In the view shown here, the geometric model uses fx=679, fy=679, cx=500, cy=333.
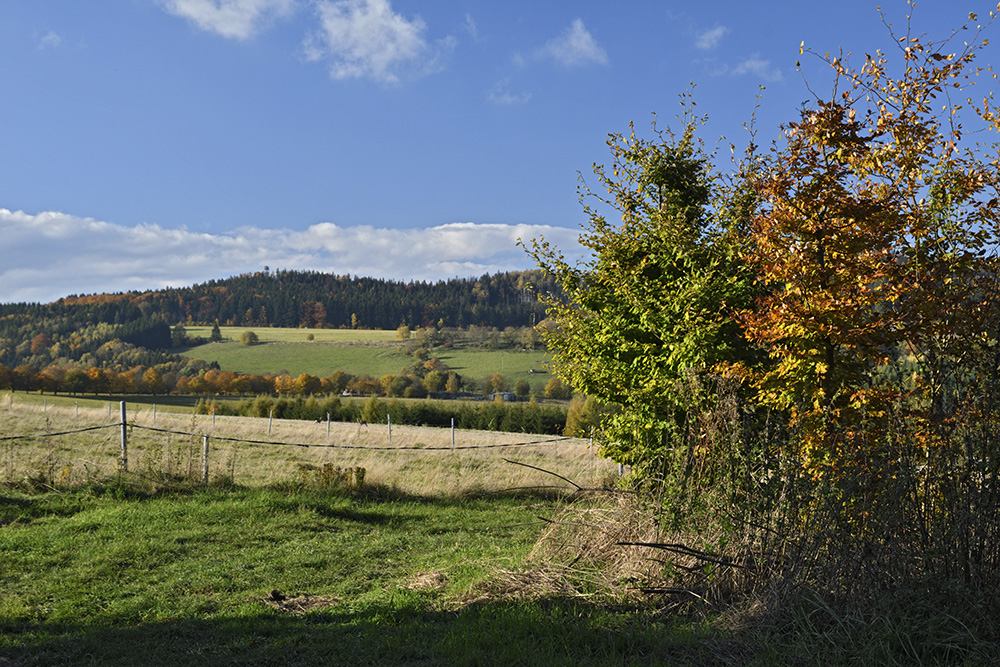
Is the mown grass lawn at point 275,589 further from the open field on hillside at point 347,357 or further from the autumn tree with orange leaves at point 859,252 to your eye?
the open field on hillside at point 347,357

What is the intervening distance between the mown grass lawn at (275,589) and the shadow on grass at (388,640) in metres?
0.02

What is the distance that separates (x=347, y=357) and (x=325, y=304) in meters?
39.8

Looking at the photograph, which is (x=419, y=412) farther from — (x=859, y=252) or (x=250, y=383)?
(x=859, y=252)

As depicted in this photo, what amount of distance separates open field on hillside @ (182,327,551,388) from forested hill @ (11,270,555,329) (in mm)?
12316

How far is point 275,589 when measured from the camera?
20.9 ft

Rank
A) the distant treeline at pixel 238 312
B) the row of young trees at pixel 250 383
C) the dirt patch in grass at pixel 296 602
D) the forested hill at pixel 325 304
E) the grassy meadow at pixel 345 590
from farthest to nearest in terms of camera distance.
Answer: the forested hill at pixel 325 304 → the distant treeline at pixel 238 312 → the row of young trees at pixel 250 383 → the dirt patch in grass at pixel 296 602 → the grassy meadow at pixel 345 590

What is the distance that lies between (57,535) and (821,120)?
10509 mm

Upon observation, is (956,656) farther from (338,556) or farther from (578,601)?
(338,556)

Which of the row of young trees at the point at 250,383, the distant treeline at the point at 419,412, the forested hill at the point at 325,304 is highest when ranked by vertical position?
the forested hill at the point at 325,304

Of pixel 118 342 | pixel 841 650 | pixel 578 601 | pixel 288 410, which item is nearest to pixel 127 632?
pixel 578 601

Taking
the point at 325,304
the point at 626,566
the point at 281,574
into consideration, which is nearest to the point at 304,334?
the point at 325,304

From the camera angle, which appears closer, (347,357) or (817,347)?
(817,347)

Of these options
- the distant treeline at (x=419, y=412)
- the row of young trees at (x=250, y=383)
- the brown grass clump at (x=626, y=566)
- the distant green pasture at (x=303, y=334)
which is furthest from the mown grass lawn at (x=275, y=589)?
the distant green pasture at (x=303, y=334)

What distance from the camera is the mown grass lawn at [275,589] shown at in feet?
15.6
